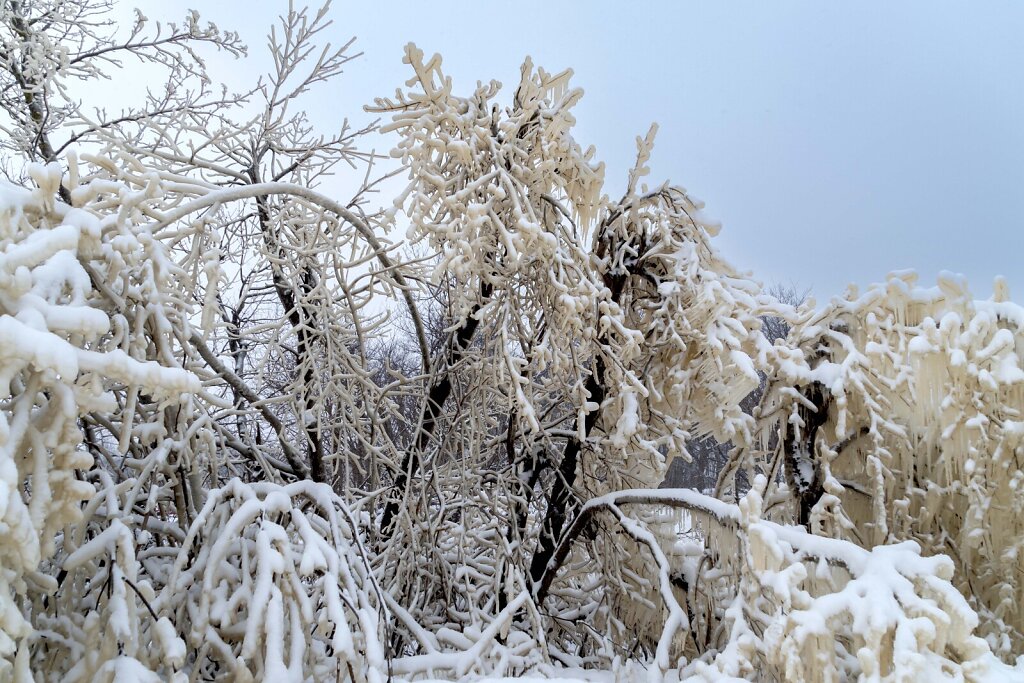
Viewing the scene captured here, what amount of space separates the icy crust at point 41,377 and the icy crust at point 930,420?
11.1ft

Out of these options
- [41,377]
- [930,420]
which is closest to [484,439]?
[930,420]

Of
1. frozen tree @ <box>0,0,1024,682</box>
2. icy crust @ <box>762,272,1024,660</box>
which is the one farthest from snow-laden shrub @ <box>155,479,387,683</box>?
icy crust @ <box>762,272,1024,660</box>

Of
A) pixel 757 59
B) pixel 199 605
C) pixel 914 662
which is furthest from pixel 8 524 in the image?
pixel 757 59

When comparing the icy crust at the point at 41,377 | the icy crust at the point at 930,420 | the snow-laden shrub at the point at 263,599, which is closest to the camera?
the icy crust at the point at 41,377

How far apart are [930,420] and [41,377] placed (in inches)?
163

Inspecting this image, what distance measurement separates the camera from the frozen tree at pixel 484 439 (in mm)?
2082

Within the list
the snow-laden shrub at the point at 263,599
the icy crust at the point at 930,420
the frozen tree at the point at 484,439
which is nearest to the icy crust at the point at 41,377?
the frozen tree at the point at 484,439

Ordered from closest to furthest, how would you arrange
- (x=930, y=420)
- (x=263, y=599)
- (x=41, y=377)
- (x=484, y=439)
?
1. (x=41, y=377)
2. (x=263, y=599)
3. (x=930, y=420)
4. (x=484, y=439)

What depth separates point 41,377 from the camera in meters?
1.61

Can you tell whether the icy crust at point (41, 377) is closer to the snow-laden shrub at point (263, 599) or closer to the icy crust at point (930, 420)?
the snow-laden shrub at point (263, 599)

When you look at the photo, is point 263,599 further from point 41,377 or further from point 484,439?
point 484,439

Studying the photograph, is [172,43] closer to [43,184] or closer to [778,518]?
[43,184]

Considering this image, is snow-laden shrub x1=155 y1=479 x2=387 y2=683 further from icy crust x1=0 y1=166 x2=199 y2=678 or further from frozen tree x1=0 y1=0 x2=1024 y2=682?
icy crust x1=0 y1=166 x2=199 y2=678

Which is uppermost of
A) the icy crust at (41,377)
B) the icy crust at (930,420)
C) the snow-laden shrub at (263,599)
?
the icy crust at (930,420)
